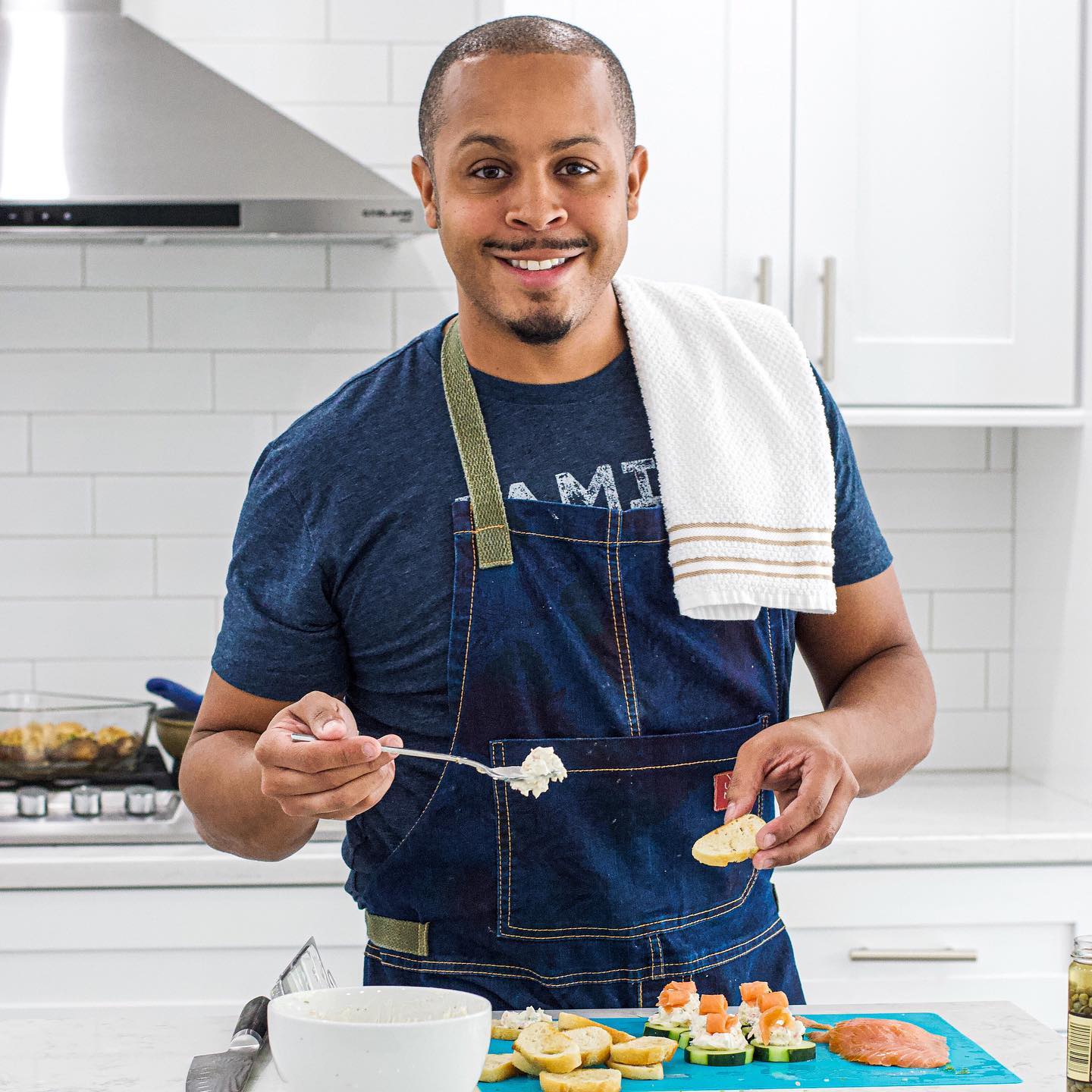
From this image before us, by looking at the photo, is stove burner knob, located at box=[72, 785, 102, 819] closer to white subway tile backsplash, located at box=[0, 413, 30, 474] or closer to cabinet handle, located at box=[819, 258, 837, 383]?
white subway tile backsplash, located at box=[0, 413, 30, 474]

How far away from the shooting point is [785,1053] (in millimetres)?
1070

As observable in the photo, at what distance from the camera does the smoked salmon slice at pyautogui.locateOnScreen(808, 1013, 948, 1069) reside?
1070mm

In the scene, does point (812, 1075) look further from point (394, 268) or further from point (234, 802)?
point (394, 268)

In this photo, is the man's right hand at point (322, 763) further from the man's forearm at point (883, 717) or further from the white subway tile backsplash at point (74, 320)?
the white subway tile backsplash at point (74, 320)

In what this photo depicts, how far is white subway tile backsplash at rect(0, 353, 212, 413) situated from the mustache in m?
1.38

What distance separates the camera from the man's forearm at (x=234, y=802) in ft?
4.25

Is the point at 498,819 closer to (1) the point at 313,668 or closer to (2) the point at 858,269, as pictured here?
(1) the point at 313,668

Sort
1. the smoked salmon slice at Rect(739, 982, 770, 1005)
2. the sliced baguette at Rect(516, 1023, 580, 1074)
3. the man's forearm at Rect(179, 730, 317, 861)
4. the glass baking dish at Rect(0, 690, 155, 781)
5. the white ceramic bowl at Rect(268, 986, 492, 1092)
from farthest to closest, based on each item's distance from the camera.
→ the glass baking dish at Rect(0, 690, 155, 781)
the man's forearm at Rect(179, 730, 317, 861)
the smoked salmon slice at Rect(739, 982, 770, 1005)
the sliced baguette at Rect(516, 1023, 580, 1074)
the white ceramic bowl at Rect(268, 986, 492, 1092)

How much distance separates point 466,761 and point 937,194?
1540 mm

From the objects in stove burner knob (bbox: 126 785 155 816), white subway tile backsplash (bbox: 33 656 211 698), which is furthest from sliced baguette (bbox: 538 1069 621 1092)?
white subway tile backsplash (bbox: 33 656 211 698)

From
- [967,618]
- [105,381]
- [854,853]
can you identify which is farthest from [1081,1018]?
[105,381]

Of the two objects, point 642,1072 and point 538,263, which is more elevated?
point 538,263

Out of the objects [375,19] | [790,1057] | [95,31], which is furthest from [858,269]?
[790,1057]

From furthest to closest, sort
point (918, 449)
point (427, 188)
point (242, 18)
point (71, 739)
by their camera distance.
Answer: point (918, 449) < point (242, 18) < point (71, 739) < point (427, 188)
